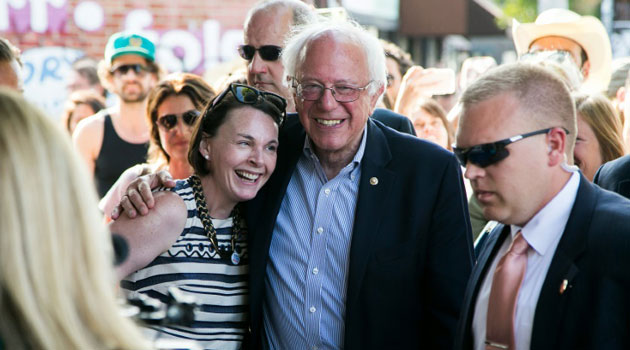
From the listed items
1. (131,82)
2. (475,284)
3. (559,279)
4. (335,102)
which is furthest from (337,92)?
(131,82)

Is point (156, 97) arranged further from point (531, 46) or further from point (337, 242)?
point (531, 46)

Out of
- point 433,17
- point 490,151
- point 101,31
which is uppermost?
point 433,17

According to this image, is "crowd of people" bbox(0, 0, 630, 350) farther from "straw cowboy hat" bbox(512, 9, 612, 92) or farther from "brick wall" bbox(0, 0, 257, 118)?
"brick wall" bbox(0, 0, 257, 118)

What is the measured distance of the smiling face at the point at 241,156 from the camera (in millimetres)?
3496

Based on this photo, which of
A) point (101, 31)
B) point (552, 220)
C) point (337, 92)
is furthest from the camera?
point (101, 31)

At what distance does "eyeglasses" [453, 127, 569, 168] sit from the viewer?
2652mm

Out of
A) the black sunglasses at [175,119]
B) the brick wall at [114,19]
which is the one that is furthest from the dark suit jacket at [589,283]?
the brick wall at [114,19]

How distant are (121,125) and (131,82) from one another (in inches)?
19.1

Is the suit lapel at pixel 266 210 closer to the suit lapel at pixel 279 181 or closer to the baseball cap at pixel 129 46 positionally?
the suit lapel at pixel 279 181

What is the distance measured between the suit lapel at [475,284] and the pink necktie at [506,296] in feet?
0.36

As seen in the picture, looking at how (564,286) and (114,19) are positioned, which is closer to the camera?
(564,286)

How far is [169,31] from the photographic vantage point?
42.0 ft

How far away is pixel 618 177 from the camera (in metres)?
3.61

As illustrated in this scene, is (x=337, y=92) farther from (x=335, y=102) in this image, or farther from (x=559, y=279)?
(x=559, y=279)
